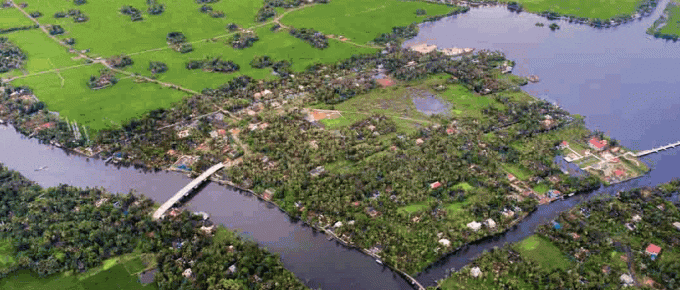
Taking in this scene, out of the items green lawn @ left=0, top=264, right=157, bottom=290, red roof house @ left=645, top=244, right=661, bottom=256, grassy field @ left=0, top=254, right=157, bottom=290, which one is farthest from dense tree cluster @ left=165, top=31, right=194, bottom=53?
red roof house @ left=645, top=244, right=661, bottom=256

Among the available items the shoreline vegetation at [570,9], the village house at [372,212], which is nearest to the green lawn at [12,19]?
the shoreline vegetation at [570,9]

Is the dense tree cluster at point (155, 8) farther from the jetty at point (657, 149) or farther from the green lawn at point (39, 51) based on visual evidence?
the jetty at point (657, 149)

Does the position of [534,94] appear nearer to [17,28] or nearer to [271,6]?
[271,6]

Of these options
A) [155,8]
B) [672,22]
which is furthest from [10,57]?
[672,22]

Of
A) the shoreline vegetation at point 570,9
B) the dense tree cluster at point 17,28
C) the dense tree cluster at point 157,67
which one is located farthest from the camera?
the shoreline vegetation at point 570,9

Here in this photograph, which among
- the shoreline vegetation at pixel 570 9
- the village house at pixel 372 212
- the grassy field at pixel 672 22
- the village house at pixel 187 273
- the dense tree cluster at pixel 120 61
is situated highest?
the grassy field at pixel 672 22

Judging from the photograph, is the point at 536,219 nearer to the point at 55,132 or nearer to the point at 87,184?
the point at 87,184


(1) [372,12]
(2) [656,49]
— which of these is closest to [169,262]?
(1) [372,12]
